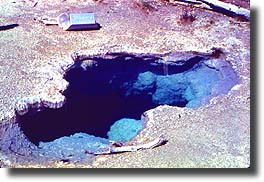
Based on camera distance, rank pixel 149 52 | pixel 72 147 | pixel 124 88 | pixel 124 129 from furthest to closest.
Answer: pixel 149 52 < pixel 124 88 < pixel 124 129 < pixel 72 147

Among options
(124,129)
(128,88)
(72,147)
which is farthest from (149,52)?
(72,147)

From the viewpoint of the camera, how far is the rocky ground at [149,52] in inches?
172

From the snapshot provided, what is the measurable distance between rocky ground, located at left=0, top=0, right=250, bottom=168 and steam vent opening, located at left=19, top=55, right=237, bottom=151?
0.18 m

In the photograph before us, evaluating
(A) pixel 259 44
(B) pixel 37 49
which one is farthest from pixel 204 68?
(B) pixel 37 49

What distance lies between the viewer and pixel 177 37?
6266mm

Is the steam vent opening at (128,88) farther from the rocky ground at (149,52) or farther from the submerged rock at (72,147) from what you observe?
the submerged rock at (72,147)

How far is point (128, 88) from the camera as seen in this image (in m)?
5.77

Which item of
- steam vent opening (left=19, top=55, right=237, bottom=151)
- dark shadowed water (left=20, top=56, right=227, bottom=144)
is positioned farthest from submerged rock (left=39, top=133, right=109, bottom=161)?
dark shadowed water (left=20, top=56, right=227, bottom=144)

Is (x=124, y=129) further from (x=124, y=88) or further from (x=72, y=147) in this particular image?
(x=72, y=147)

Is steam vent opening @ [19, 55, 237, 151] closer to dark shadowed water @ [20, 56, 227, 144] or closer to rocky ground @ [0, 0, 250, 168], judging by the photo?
dark shadowed water @ [20, 56, 227, 144]

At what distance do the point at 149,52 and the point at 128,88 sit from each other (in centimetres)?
61

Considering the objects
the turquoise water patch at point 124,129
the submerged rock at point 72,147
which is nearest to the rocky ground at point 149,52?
the submerged rock at point 72,147

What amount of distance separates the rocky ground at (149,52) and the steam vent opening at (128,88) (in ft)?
0.60

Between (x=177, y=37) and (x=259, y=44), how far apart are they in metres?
2.37
